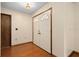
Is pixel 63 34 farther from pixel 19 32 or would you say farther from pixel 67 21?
pixel 19 32

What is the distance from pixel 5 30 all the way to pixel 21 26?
91 cm

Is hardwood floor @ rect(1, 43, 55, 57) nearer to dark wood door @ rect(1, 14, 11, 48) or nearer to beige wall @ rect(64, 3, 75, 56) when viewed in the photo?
dark wood door @ rect(1, 14, 11, 48)

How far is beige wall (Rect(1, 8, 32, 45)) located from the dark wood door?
0.65 ft

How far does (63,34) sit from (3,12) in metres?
2.83

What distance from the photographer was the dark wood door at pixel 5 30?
3371 millimetres

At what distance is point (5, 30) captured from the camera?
11.4ft

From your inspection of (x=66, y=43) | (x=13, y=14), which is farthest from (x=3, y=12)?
(x=66, y=43)

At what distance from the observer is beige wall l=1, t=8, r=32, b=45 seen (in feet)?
12.3

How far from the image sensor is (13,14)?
375cm

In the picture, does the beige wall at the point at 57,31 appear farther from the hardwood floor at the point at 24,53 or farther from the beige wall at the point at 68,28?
the hardwood floor at the point at 24,53

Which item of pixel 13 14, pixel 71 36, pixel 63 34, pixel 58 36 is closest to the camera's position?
pixel 63 34

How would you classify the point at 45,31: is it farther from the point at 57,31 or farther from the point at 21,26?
the point at 21,26

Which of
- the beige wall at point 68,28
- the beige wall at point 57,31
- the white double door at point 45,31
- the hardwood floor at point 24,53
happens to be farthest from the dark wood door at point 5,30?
the beige wall at point 68,28

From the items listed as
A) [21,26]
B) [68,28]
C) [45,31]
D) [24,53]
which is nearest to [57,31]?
[68,28]
